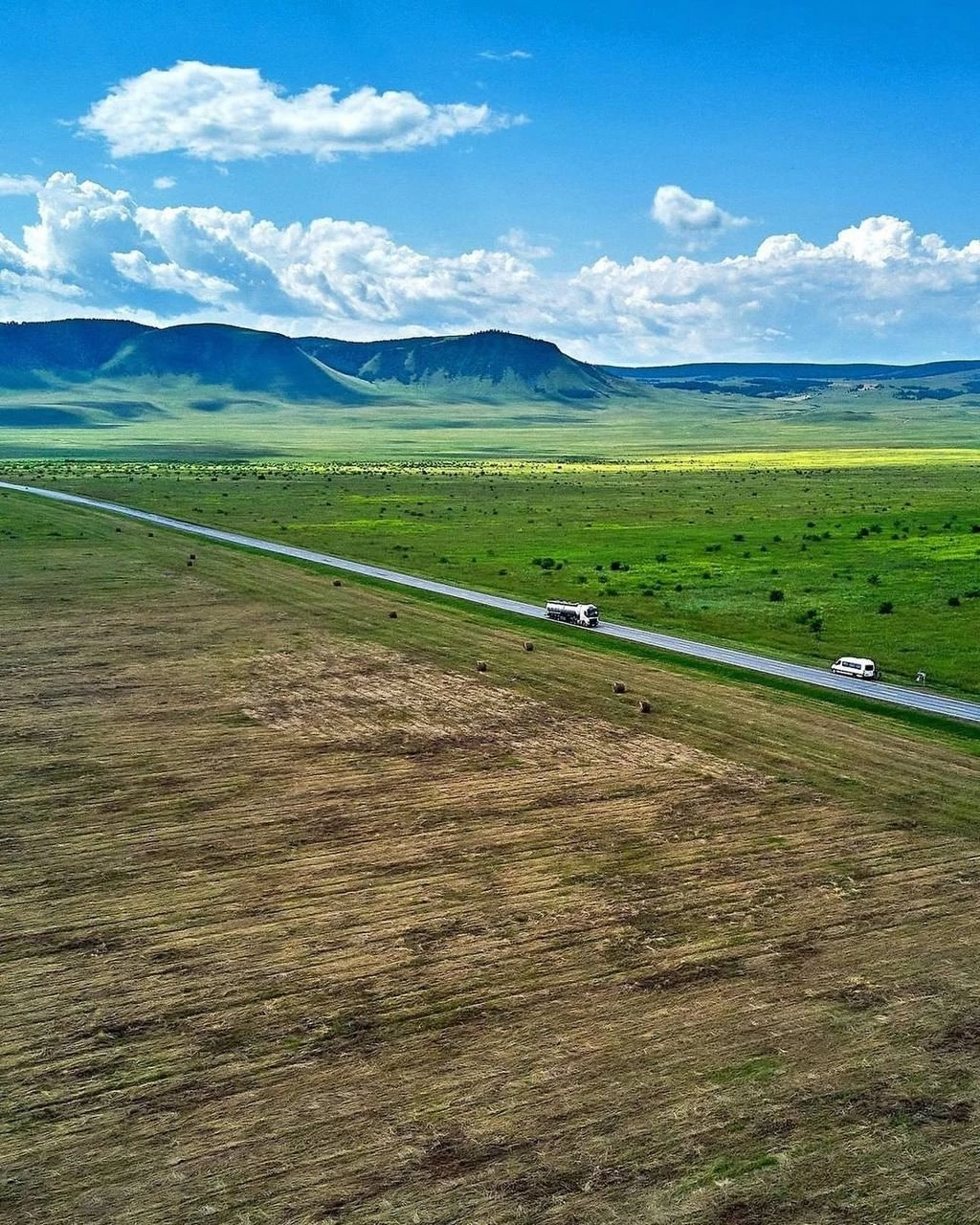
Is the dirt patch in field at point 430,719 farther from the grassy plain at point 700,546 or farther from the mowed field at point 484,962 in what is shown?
the grassy plain at point 700,546

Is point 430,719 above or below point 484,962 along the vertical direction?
above

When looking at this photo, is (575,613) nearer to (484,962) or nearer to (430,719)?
(430,719)

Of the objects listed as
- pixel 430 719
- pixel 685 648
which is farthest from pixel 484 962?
pixel 685 648

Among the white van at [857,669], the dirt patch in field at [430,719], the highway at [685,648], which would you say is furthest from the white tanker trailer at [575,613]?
the white van at [857,669]

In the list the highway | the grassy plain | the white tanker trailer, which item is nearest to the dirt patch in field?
the highway

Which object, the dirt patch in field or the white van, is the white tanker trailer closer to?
the dirt patch in field
